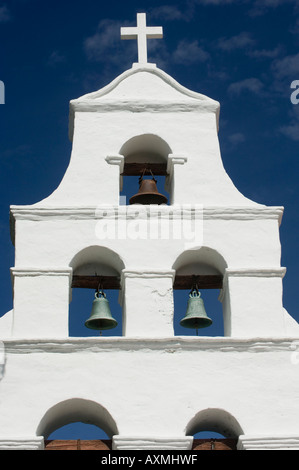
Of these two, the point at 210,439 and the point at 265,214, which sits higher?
the point at 265,214

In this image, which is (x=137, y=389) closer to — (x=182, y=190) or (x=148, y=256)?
(x=148, y=256)

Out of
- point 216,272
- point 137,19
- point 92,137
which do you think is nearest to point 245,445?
point 216,272

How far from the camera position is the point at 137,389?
1492 cm

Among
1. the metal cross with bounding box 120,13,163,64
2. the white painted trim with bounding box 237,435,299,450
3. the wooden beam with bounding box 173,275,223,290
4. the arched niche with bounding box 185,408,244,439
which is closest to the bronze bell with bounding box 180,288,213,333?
the wooden beam with bounding box 173,275,223,290

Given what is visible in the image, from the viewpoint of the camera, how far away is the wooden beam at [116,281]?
16.5m

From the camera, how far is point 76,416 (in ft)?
50.3

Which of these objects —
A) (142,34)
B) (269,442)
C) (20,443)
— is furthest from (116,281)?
(142,34)

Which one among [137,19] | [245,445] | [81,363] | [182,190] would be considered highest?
[137,19]

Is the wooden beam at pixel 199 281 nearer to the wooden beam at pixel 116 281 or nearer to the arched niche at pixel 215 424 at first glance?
the wooden beam at pixel 116 281

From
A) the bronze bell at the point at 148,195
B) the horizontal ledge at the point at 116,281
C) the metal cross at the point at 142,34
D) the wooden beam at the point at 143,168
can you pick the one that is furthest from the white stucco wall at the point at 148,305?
the metal cross at the point at 142,34

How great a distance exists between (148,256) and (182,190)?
1.22 metres

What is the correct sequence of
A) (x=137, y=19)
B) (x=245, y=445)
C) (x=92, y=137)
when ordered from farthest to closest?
1. (x=137, y=19)
2. (x=92, y=137)
3. (x=245, y=445)

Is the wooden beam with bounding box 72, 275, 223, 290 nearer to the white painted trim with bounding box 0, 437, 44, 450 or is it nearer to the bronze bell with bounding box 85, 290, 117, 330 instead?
the bronze bell with bounding box 85, 290, 117, 330

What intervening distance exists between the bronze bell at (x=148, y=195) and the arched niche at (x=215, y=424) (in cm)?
344
